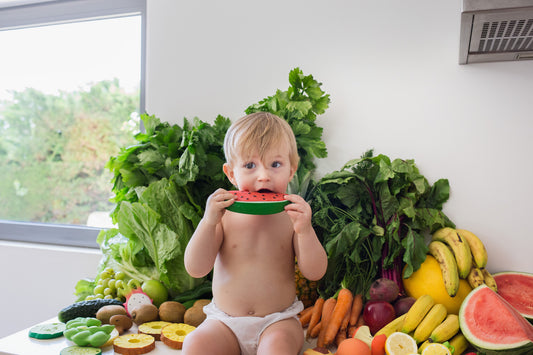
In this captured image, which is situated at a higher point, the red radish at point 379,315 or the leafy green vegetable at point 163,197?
the leafy green vegetable at point 163,197

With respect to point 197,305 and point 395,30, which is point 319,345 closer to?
point 197,305

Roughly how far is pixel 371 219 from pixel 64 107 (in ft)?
7.57

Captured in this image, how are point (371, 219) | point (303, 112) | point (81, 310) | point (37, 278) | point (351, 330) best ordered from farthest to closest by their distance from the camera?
point (37, 278), point (303, 112), point (371, 219), point (81, 310), point (351, 330)

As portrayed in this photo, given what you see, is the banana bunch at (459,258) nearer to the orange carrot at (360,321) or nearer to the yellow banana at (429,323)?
the yellow banana at (429,323)

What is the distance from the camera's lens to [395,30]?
190cm

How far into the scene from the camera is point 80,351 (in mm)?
1328

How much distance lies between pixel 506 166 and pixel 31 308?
2831 millimetres

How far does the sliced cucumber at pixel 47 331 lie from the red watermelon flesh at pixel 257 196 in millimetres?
873

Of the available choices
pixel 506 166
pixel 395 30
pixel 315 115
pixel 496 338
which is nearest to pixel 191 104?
pixel 315 115

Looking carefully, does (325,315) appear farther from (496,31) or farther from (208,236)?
(496,31)

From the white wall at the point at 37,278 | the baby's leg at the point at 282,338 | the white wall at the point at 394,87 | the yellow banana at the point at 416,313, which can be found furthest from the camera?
the white wall at the point at 37,278

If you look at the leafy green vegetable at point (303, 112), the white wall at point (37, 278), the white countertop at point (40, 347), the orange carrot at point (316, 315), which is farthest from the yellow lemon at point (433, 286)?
the white wall at point (37, 278)

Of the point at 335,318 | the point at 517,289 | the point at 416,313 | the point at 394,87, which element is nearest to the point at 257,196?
the point at 335,318

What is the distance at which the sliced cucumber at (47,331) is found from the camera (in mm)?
1459
